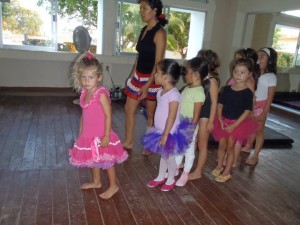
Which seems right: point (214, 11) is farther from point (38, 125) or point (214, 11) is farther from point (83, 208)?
point (83, 208)

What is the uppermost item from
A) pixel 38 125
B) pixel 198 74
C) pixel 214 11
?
pixel 214 11

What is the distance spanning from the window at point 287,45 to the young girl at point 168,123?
5927mm

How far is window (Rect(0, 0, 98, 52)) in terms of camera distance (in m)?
5.34

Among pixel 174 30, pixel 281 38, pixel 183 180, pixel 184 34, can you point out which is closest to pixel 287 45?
pixel 281 38

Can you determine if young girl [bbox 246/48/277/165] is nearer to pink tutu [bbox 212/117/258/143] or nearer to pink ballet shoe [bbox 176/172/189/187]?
pink tutu [bbox 212/117/258/143]

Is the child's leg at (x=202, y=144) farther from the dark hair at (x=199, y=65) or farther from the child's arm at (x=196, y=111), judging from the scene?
the dark hair at (x=199, y=65)

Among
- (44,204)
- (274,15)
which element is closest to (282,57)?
(274,15)

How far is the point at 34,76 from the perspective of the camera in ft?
18.1

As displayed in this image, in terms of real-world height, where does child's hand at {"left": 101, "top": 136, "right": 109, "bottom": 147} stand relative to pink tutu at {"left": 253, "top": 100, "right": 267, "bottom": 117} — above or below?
below

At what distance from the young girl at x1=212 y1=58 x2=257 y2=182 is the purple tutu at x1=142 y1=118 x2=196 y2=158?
1.33 ft

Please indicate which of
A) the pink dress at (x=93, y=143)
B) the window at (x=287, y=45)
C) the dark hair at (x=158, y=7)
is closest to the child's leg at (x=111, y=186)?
the pink dress at (x=93, y=143)

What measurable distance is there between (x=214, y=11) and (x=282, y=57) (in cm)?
227

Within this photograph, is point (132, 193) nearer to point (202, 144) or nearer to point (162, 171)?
point (162, 171)

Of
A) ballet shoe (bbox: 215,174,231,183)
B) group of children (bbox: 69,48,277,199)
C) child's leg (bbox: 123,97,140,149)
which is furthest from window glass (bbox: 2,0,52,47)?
ballet shoe (bbox: 215,174,231,183)
